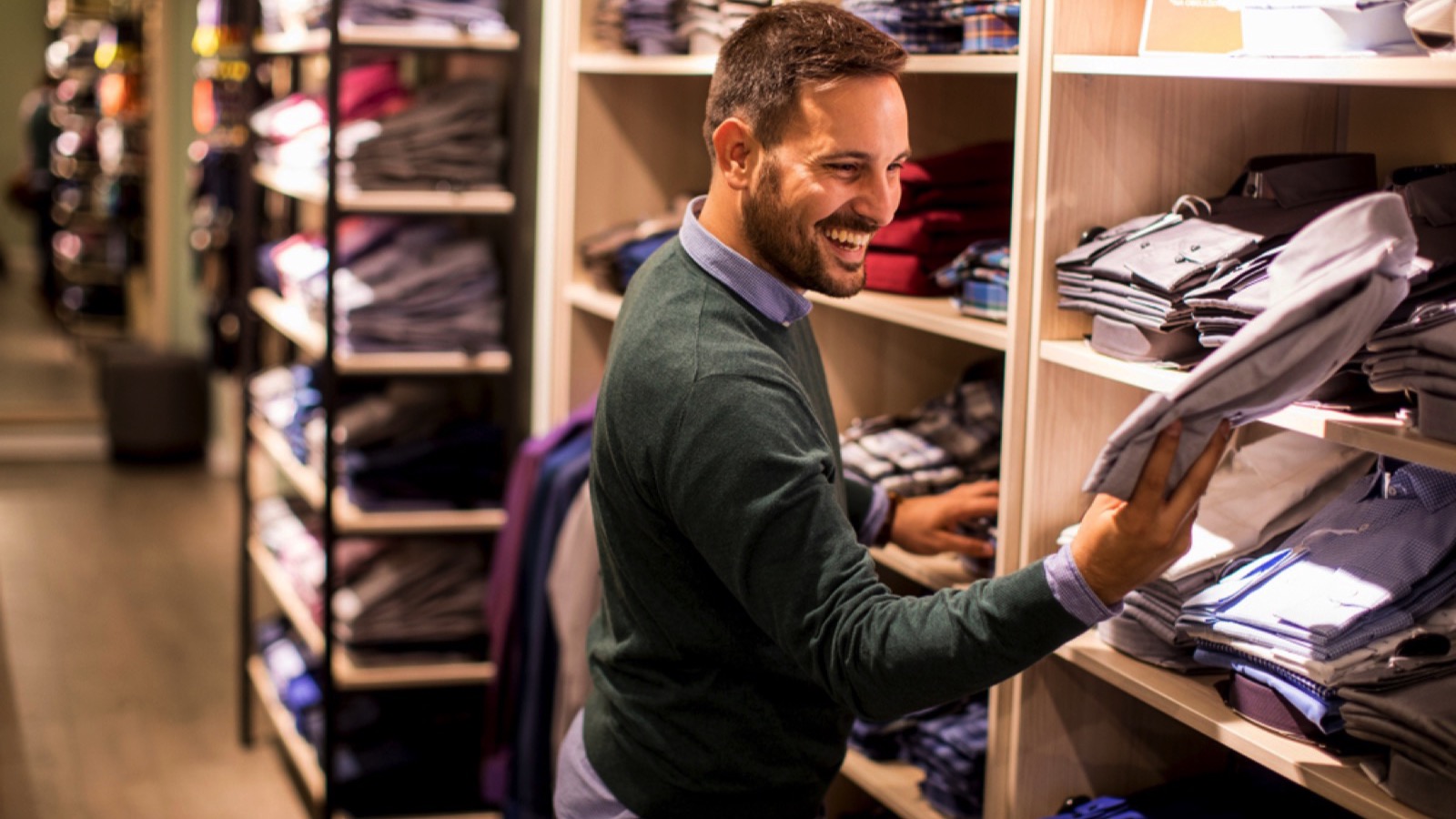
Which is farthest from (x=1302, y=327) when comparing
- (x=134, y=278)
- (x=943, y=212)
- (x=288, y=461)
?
(x=134, y=278)

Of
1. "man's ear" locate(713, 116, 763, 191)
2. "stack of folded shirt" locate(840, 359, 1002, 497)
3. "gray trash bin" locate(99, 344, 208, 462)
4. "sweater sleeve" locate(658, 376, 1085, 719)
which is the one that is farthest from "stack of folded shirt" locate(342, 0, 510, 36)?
"gray trash bin" locate(99, 344, 208, 462)

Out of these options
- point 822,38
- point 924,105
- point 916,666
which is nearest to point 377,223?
point 924,105

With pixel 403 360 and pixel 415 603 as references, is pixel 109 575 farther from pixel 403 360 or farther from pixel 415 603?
pixel 403 360

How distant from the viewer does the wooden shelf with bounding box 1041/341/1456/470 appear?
55.4 inches

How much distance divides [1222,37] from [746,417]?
78cm

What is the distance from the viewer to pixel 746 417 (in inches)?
61.9

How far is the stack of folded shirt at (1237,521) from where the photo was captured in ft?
5.87

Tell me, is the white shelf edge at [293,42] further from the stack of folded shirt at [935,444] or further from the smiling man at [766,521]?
the smiling man at [766,521]

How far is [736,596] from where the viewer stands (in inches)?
65.1

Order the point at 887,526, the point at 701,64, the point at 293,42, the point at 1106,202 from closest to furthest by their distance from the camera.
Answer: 1. the point at 1106,202
2. the point at 887,526
3. the point at 701,64
4. the point at 293,42

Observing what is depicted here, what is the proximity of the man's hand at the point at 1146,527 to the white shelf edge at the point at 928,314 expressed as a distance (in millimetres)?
579

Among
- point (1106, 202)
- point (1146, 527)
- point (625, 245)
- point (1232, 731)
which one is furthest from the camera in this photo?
point (625, 245)

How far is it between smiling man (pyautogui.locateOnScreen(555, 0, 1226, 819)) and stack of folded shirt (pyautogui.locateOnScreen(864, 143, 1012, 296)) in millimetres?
401

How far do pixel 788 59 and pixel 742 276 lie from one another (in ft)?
0.83
